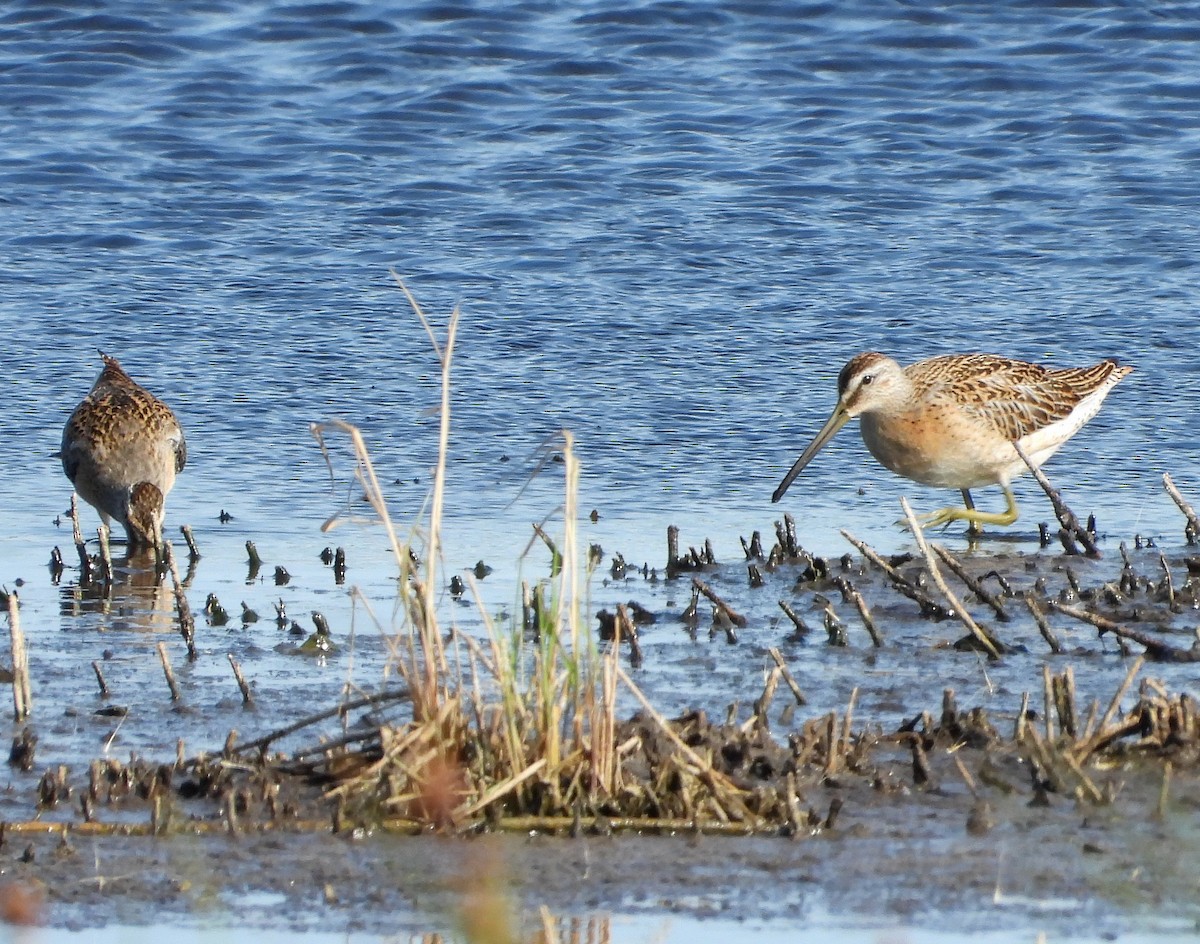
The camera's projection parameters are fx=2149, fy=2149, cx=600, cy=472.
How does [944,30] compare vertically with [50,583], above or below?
above

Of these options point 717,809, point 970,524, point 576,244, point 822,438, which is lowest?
point 970,524

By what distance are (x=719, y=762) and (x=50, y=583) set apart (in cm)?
384

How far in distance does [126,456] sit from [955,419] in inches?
153

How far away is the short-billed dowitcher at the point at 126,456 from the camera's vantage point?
9.91 metres

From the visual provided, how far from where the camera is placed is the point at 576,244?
1425 centimetres

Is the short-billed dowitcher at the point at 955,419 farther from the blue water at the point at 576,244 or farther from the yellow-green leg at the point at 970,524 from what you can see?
the blue water at the point at 576,244

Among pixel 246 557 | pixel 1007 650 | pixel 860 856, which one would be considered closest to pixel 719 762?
pixel 860 856

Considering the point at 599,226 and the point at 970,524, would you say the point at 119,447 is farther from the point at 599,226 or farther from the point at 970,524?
the point at 599,226

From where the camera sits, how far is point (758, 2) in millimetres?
19000

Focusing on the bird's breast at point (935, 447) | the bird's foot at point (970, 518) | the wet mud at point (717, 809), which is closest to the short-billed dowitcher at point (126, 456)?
the wet mud at point (717, 809)

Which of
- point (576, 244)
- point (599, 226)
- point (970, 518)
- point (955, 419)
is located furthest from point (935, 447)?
point (599, 226)

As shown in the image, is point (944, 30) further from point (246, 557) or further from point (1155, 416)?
point (246, 557)

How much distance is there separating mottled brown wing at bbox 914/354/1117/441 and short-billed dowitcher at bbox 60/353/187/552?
3670 mm

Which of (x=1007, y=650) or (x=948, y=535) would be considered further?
(x=948, y=535)
